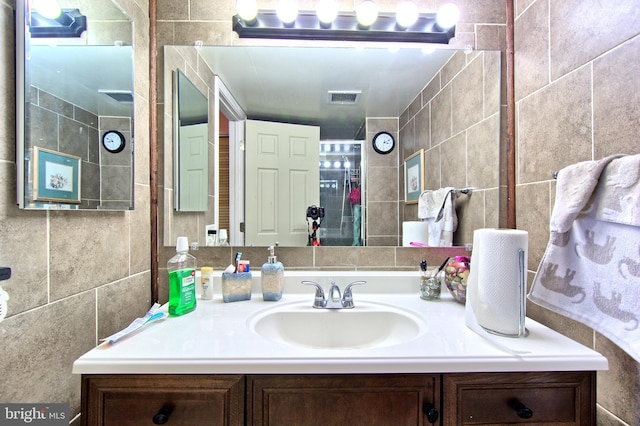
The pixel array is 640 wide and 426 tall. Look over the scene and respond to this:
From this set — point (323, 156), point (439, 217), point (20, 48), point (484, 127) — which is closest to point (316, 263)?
point (323, 156)

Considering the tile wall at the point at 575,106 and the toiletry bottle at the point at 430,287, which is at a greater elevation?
the tile wall at the point at 575,106

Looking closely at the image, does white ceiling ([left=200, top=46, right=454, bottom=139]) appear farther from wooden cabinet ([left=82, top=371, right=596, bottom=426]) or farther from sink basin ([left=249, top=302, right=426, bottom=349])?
wooden cabinet ([left=82, top=371, right=596, bottom=426])

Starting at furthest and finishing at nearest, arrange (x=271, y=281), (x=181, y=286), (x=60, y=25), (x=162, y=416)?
(x=271, y=281) → (x=181, y=286) → (x=60, y=25) → (x=162, y=416)

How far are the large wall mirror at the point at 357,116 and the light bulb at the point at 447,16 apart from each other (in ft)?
0.30

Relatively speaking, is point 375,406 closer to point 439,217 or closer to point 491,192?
point 439,217

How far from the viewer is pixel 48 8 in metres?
0.66

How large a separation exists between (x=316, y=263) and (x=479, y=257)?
596 mm

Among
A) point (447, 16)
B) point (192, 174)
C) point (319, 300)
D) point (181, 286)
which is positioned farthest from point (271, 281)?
point (447, 16)

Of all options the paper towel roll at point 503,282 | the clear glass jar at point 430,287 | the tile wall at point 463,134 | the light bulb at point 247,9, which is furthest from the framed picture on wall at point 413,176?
the light bulb at point 247,9

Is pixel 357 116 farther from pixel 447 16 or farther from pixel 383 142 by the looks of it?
pixel 447 16

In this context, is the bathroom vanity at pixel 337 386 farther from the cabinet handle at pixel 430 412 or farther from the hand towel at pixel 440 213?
the hand towel at pixel 440 213

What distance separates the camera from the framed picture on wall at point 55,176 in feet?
2.02

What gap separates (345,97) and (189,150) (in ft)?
2.26

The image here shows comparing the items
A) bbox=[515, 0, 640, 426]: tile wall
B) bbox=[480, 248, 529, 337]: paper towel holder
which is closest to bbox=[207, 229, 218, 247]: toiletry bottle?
bbox=[480, 248, 529, 337]: paper towel holder
